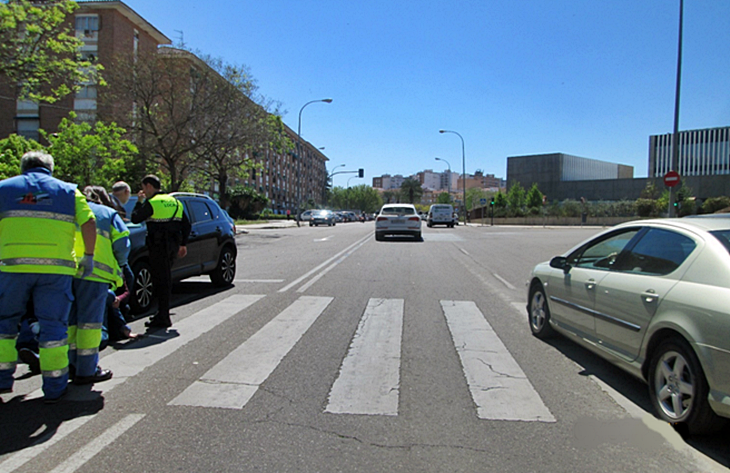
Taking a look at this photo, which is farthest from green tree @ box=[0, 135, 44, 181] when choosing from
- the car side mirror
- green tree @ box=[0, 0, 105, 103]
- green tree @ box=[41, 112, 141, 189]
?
the car side mirror

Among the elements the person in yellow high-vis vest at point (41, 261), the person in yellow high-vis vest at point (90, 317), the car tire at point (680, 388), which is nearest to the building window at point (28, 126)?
the person in yellow high-vis vest at point (90, 317)

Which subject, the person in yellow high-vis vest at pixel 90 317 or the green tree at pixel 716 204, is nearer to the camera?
the person in yellow high-vis vest at pixel 90 317

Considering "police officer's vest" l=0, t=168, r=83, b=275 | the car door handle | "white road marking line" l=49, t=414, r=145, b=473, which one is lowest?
"white road marking line" l=49, t=414, r=145, b=473

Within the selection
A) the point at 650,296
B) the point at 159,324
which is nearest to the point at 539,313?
the point at 650,296

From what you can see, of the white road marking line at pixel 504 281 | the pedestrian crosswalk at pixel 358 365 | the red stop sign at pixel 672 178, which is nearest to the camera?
the pedestrian crosswalk at pixel 358 365

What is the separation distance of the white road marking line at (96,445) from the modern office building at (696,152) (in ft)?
343

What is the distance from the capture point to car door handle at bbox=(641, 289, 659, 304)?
12.0 ft

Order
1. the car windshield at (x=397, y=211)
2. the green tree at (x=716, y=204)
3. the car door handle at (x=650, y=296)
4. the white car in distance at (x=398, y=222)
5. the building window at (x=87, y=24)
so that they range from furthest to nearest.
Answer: the green tree at (x=716, y=204) → the building window at (x=87, y=24) → the car windshield at (x=397, y=211) → the white car in distance at (x=398, y=222) → the car door handle at (x=650, y=296)

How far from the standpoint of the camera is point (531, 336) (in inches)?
238

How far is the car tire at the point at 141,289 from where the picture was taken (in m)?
6.99

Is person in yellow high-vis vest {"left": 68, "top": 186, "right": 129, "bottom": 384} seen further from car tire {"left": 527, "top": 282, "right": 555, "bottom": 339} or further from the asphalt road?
car tire {"left": 527, "top": 282, "right": 555, "bottom": 339}

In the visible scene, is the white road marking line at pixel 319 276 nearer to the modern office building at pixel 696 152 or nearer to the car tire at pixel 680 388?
the car tire at pixel 680 388

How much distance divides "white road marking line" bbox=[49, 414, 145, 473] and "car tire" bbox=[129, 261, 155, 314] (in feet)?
11.8

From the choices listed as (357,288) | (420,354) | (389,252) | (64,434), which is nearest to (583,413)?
(420,354)
